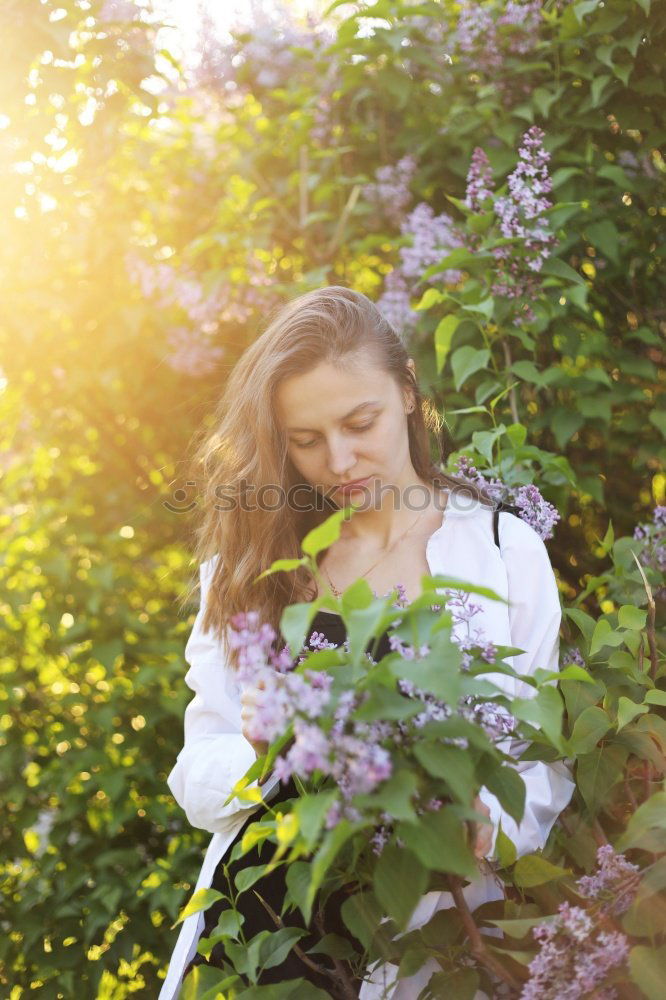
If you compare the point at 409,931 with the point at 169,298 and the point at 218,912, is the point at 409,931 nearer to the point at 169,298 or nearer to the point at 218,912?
the point at 218,912

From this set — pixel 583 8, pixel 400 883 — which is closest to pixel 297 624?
pixel 400 883

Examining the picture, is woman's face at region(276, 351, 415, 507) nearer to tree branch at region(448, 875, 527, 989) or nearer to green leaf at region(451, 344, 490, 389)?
green leaf at region(451, 344, 490, 389)

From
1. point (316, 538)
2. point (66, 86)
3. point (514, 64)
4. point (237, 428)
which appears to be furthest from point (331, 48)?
point (316, 538)

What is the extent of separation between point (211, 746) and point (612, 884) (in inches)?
29.4

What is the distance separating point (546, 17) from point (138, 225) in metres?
1.36

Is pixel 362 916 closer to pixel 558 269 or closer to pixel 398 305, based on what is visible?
pixel 558 269

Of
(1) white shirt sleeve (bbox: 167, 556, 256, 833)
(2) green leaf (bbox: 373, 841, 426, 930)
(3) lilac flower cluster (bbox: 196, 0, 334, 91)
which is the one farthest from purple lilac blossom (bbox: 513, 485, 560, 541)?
(3) lilac flower cluster (bbox: 196, 0, 334, 91)

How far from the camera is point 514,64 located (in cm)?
231

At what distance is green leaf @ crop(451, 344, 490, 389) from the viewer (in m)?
1.96

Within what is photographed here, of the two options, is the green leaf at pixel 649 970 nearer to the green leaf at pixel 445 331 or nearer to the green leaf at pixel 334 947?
the green leaf at pixel 334 947

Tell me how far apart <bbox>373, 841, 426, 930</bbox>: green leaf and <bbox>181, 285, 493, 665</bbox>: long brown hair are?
2.55 ft

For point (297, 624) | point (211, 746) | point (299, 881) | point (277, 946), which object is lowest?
point (211, 746)

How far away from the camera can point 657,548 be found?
6.18 feet

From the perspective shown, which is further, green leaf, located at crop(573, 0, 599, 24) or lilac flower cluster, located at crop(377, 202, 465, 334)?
lilac flower cluster, located at crop(377, 202, 465, 334)
